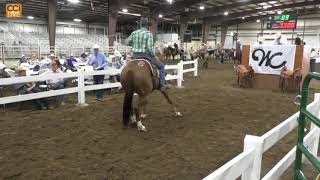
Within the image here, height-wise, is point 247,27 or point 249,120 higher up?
point 247,27

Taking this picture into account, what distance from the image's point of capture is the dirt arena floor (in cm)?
394

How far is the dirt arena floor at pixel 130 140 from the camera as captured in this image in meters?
3.94

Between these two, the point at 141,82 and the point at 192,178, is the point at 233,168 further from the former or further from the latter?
the point at 141,82

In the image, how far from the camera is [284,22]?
2375 cm

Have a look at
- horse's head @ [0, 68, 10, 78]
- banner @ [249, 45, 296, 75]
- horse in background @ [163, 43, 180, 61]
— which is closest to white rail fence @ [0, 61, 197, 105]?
horse's head @ [0, 68, 10, 78]

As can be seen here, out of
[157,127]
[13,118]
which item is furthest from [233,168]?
[13,118]

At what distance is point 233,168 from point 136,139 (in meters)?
3.56

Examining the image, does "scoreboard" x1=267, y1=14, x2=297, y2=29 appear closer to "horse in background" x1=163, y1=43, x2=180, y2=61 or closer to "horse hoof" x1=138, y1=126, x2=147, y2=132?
"horse in background" x1=163, y1=43, x2=180, y2=61

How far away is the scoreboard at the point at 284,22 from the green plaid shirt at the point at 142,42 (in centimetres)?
2078

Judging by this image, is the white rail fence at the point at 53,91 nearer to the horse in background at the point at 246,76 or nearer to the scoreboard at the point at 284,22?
the horse in background at the point at 246,76

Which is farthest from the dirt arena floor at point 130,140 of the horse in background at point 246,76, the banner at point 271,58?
the horse in background at point 246,76

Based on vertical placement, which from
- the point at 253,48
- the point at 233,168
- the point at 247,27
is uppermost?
the point at 247,27

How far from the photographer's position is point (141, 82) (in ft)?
18.4

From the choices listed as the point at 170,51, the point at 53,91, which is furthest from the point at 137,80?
the point at 170,51
